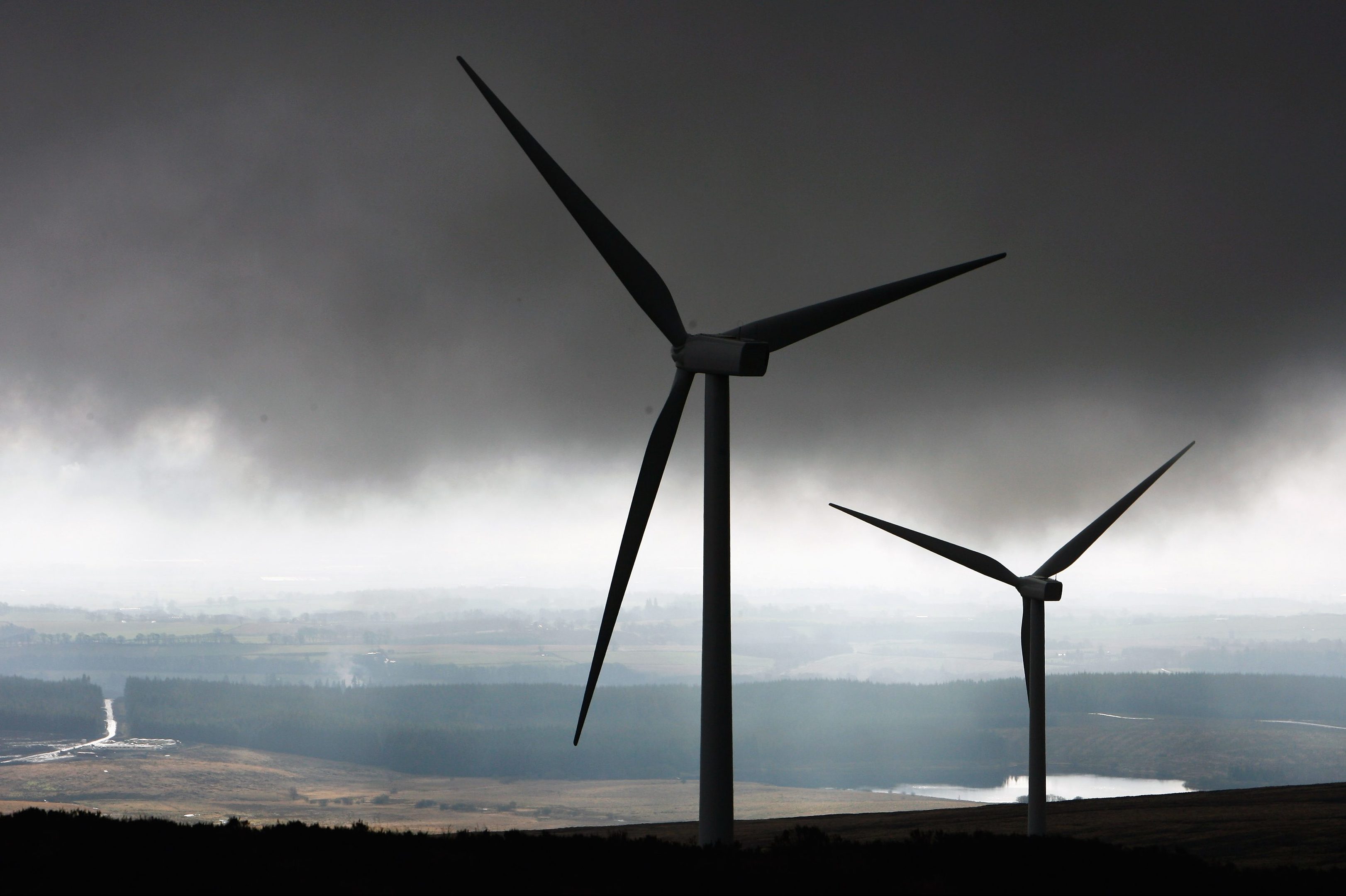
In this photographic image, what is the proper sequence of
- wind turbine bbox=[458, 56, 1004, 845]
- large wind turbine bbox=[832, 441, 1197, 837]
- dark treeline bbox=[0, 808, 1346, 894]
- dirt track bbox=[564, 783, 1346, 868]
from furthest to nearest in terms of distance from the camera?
dirt track bbox=[564, 783, 1346, 868], large wind turbine bbox=[832, 441, 1197, 837], wind turbine bbox=[458, 56, 1004, 845], dark treeline bbox=[0, 808, 1346, 894]

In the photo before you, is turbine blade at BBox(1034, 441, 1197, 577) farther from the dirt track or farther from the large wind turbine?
the dirt track

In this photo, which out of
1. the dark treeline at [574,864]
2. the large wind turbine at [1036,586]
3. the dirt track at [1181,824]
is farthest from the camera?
the dirt track at [1181,824]

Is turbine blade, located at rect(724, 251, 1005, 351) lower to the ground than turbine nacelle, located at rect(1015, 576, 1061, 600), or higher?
higher

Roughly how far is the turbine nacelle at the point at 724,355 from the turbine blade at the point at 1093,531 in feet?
70.4

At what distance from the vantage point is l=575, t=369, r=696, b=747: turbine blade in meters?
28.2

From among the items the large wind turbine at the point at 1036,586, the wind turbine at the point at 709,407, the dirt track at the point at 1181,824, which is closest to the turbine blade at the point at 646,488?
the wind turbine at the point at 709,407

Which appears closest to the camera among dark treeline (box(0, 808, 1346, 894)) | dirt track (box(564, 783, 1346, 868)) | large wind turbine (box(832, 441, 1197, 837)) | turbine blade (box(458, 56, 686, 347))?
dark treeline (box(0, 808, 1346, 894))

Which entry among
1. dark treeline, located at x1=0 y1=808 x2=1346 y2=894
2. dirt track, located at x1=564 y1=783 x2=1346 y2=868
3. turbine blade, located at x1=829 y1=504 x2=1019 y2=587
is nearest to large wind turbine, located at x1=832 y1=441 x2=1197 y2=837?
turbine blade, located at x1=829 y1=504 x2=1019 y2=587

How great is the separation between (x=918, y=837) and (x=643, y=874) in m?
10.8

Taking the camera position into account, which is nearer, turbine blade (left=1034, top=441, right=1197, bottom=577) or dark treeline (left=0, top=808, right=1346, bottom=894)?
dark treeline (left=0, top=808, right=1346, bottom=894)

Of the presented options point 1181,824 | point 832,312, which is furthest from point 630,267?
point 1181,824

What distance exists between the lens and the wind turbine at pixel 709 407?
25688 millimetres

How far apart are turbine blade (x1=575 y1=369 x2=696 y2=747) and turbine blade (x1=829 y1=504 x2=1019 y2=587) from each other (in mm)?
15067

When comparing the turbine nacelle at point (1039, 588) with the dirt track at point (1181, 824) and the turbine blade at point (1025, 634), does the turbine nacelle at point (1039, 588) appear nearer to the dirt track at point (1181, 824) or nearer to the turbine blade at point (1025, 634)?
the turbine blade at point (1025, 634)
